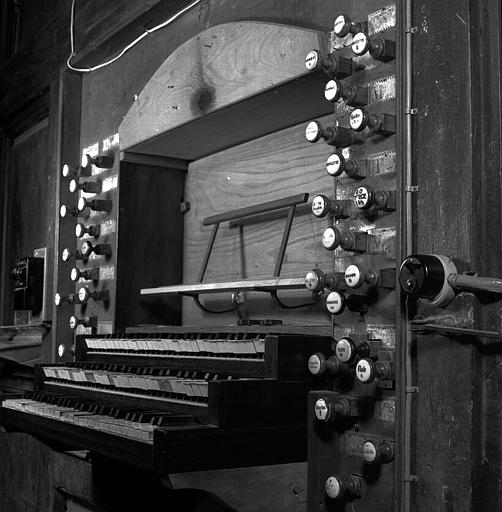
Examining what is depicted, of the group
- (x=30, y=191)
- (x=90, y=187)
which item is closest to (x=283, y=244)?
(x=90, y=187)

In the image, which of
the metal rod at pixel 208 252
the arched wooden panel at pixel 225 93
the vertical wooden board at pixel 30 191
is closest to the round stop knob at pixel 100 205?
the arched wooden panel at pixel 225 93

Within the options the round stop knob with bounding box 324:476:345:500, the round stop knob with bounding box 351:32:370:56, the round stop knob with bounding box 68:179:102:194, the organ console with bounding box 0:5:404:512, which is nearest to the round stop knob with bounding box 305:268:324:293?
the organ console with bounding box 0:5:404:512

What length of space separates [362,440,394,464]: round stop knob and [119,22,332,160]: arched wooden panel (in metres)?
1.20

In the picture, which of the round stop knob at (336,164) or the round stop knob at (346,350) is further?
the round stop knob at (336,164)

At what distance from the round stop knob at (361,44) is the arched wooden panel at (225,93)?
0.28 metres

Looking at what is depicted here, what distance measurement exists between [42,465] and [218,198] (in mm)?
2155

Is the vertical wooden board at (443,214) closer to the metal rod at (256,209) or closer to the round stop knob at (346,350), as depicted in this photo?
the round stop knob at (346,350)

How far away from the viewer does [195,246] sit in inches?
159

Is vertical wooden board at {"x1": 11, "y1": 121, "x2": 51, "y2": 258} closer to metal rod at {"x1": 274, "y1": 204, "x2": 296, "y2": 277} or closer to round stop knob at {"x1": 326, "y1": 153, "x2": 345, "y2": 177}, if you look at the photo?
metal rod at {"x1": 274, "y1": 204, "x2": 296, "y2": 277}

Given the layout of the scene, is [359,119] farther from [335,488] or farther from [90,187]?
[90,187]

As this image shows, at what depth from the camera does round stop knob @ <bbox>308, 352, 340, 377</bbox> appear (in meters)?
2.45

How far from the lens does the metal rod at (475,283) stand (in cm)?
201

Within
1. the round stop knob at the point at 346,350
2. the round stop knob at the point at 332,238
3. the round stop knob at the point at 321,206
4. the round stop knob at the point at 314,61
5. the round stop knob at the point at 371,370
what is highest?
the round stop knob at the point at 314,61

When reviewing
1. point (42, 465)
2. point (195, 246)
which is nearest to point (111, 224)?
point (195, 246)
